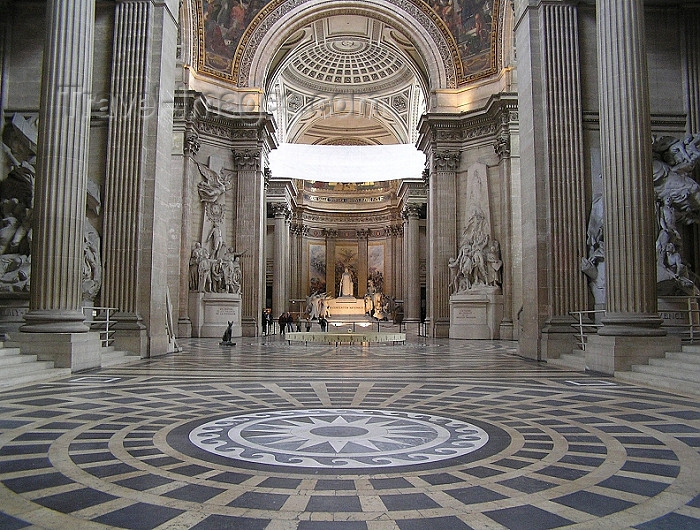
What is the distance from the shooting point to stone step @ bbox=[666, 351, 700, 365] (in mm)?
7959

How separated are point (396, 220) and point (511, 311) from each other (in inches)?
1092

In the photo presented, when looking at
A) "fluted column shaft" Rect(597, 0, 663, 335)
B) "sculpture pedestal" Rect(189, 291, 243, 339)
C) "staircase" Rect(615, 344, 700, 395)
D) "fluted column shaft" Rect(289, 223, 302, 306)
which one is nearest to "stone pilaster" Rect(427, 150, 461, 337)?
"sculpture pedestal" Rect(189, 291, 243, 339)

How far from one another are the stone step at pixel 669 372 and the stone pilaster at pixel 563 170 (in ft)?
9.72

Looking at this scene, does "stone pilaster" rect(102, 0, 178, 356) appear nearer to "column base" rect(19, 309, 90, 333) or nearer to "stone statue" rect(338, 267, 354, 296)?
"column base" rect(19, 309, 90, 333)

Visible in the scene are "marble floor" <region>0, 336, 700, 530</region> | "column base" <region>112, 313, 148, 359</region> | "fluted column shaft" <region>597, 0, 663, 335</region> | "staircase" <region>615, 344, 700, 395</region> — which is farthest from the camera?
"column base" <region>112, 313, 148, 359</region>

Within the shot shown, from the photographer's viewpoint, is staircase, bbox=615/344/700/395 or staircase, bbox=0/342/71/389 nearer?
staircase, bbox=615/344/700/395

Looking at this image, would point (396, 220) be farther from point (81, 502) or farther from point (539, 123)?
point (81, 502)

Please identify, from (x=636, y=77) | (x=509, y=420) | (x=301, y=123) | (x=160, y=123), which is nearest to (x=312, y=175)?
(x=301, y=123)

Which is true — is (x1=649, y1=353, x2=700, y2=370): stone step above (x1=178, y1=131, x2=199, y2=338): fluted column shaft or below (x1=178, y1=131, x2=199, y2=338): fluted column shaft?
below

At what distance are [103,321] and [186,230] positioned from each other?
11.5m

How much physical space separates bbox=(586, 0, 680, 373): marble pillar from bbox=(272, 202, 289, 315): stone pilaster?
1080 inches

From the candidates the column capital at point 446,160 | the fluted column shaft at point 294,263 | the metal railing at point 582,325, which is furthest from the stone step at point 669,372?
the fluted column shaft at point 294,263

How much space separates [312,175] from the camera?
43.1 m

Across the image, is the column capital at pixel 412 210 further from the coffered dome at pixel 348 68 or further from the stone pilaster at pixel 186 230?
the stone pilaster at pixel 186 230
